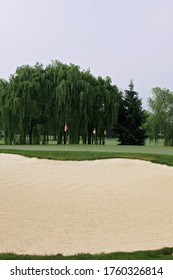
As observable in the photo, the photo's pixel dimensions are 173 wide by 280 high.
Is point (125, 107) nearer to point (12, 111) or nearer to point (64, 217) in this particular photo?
point (12, 111)

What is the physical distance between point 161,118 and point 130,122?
3.49 meters

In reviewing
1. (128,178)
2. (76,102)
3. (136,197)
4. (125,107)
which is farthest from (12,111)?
(136,197)

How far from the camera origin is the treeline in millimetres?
33938

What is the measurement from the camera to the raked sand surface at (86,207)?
24.8 feet

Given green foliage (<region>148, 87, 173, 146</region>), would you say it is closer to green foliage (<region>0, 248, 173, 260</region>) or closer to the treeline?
the treeline

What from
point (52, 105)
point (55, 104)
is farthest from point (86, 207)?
point (52, 105)

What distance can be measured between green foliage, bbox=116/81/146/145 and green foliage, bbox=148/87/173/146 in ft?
3.90

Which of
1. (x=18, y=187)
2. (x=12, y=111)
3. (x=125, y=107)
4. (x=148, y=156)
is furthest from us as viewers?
(x=125, y=107)

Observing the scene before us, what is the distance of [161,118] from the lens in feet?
148

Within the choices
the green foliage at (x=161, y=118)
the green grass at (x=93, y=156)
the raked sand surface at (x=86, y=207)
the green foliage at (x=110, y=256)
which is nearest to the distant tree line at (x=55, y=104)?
the green foliage at (x=161, y=118)

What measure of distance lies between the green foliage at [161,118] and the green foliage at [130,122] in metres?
1.19

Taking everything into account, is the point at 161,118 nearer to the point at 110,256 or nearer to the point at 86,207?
the point at 86,207

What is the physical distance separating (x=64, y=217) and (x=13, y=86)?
87.5 feet

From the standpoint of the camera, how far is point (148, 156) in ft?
58.1
